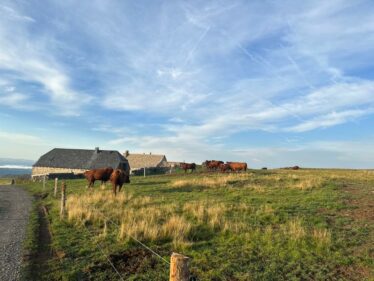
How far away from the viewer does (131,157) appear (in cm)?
8256

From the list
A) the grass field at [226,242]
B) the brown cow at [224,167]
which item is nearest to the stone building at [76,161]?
the brown cow at [224,167]

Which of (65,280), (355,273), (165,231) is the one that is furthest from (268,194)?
(65,280)

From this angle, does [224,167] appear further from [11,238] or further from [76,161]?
[11,238]

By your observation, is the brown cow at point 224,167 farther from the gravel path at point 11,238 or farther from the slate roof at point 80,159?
the gravel path at point 11,238

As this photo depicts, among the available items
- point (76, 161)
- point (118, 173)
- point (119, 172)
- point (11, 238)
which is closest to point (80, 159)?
point (76, 161)

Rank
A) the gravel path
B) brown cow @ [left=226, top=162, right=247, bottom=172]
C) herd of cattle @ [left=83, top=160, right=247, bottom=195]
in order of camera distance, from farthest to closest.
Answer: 1. brown cow @ [left=226, top=162, right=247, bottom=172]
2. herd of cattle @ [left=83, top=160, right=247, bottom=195]
3. the gravel path

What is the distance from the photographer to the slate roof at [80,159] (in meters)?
63.7

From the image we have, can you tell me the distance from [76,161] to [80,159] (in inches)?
31.4

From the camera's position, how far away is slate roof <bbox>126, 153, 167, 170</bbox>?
78.1 metres

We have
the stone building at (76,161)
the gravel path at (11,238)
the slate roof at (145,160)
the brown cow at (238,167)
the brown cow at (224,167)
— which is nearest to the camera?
the gravel path at (11,238)

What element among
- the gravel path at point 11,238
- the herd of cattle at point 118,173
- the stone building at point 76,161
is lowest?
the gravel path at point 11,238

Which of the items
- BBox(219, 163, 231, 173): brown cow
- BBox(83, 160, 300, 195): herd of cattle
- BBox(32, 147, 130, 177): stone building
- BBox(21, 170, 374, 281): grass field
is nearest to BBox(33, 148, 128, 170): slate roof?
BBox(32, 147, 130, 177): stone building

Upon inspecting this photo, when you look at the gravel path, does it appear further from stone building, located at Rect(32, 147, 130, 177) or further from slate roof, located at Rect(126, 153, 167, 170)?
slate roof, located at Rect(126, 153, 167, 170)

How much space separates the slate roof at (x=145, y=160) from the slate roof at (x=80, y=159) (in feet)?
38.7
